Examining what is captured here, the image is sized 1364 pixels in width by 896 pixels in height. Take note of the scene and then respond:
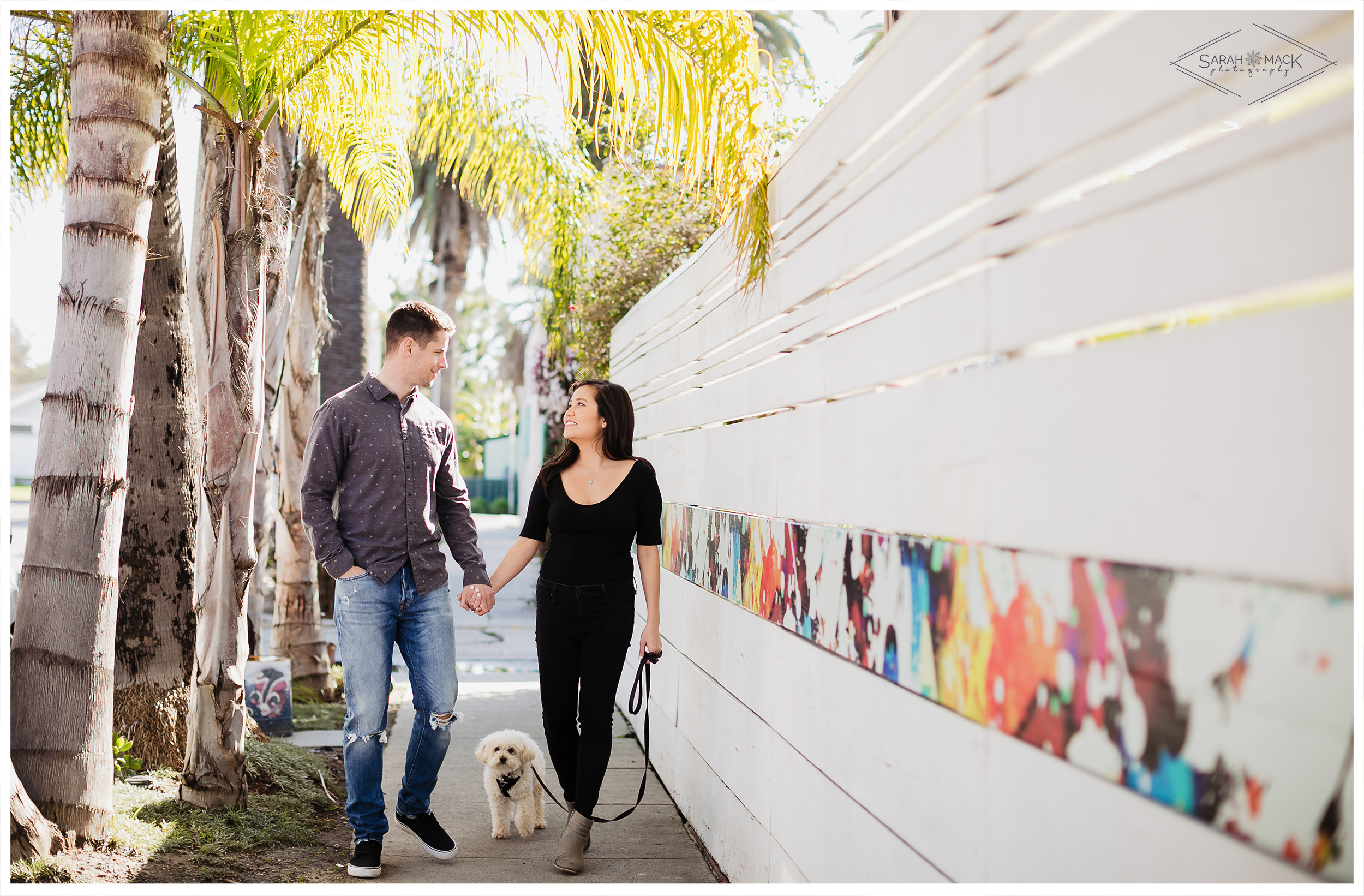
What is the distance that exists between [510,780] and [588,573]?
1.09m

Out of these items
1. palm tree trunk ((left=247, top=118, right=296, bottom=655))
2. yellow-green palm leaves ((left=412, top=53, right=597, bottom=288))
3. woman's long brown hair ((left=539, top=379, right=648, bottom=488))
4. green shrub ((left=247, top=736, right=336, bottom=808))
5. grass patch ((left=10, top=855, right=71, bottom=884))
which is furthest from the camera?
yellow-green palm leaves ((left=412, top=53, right=597, bottom=288))

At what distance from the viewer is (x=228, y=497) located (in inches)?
171

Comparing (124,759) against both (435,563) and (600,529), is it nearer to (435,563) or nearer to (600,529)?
(435,563)

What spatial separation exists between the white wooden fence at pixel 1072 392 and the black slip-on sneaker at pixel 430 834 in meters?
1.54

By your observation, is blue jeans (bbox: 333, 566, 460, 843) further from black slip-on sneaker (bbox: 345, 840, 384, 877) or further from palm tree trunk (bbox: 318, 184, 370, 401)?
palm tree trunk (bbox: 318, 184, 370, 401)

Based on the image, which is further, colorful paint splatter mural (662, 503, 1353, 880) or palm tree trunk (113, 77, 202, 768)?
palm tree trunk (113, 77, 202, 768)

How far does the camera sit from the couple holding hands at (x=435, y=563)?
12.9 ft

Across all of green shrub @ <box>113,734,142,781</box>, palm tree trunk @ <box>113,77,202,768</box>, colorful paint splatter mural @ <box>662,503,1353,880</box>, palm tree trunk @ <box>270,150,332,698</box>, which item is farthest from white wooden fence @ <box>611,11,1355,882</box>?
palm tree trunk @ <box>270,150,332,698</box>

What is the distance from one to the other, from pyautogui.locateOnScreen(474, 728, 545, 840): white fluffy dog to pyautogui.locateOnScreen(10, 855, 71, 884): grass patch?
1.62 metres

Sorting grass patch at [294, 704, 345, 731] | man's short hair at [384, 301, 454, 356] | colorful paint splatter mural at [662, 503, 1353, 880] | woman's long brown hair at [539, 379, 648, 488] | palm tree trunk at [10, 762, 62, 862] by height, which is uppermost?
man's short hair at [384, 301, 454, 356]

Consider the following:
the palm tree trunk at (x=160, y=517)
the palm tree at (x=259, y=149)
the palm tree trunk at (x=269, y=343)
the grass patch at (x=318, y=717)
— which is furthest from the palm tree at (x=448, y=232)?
the palm tree at (x=259, y=149)

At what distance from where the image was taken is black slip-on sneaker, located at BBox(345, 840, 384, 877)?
390cm

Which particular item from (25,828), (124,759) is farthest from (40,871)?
(124,759)

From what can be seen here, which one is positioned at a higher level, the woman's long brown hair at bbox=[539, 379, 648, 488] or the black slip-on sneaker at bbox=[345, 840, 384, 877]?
the woman's long brown hair at bbox=[539, 379, 648, 488]
